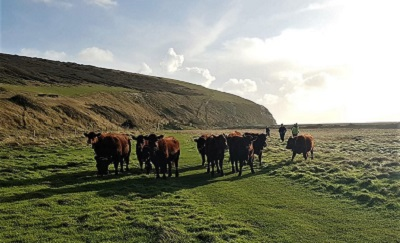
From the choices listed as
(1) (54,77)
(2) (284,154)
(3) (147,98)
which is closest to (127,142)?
(2) (284,154)

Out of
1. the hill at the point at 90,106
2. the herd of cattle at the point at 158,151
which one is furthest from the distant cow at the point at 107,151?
the hill at the point at 90,106

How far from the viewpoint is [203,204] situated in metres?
16.3

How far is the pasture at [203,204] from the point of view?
12.6 meters

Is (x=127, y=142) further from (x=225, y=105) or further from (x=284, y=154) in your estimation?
(x=225, y=105)

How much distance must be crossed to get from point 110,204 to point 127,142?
399 inches

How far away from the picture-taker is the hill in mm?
63656

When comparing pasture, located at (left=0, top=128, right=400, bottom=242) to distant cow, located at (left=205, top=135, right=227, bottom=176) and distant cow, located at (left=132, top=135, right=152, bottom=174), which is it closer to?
distant cow, located at (left=132, top=135, right=152, bottom=174)

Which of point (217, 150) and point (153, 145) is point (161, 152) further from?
point (217, 150)

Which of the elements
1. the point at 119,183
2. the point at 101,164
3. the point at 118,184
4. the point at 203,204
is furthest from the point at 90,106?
the point at 203,204

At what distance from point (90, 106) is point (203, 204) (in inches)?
3009

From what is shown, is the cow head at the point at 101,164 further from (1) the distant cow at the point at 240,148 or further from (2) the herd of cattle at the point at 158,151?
(1) the distant cow at the point at 240,148

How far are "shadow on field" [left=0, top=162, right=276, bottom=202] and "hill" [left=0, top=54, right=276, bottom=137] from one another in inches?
1464

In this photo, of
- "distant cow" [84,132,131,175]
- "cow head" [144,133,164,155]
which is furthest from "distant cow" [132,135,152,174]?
"distant cow" [84,132,131,175]

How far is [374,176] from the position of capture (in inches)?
819
